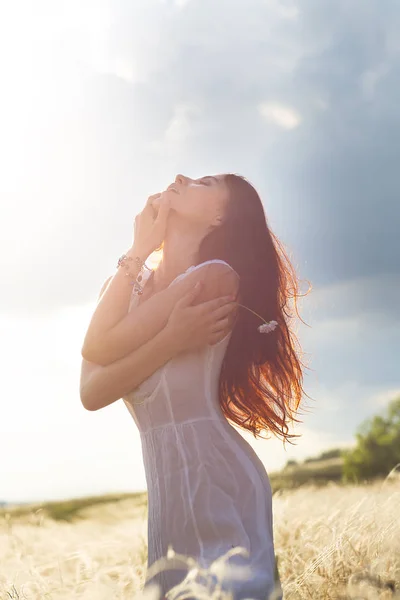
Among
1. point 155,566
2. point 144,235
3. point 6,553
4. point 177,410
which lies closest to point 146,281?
point 144,235

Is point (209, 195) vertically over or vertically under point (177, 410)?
over

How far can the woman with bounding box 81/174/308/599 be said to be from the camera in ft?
10.6

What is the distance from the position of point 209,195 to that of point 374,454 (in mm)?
23539

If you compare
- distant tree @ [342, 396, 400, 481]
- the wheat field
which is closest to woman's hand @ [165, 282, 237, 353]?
the wheat field

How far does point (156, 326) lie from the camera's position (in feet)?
11.0

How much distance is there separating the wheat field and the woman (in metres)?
0.41

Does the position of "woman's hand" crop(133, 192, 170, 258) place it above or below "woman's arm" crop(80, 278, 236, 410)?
above

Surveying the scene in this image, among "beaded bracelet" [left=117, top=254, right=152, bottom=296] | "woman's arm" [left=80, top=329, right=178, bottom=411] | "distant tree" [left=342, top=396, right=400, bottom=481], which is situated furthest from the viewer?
"distant tree" [left=342, top=396, right=400, bottom=481]

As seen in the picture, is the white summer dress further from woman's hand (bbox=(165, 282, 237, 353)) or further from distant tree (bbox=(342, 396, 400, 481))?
distant tree (bbox=(342, 396, 400, 481))

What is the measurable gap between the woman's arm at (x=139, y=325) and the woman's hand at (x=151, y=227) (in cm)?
34

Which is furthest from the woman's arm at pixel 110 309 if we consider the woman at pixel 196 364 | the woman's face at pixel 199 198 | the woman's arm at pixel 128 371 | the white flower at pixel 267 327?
the white flower at pixel 267 327

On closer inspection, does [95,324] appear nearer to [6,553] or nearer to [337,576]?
[337,576]

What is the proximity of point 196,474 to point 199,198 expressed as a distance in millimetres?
1477

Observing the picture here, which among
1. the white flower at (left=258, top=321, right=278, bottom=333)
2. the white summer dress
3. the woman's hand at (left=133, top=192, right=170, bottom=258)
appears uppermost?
the woman's hand at (left=133, top=192, right=170, bottom=258)
